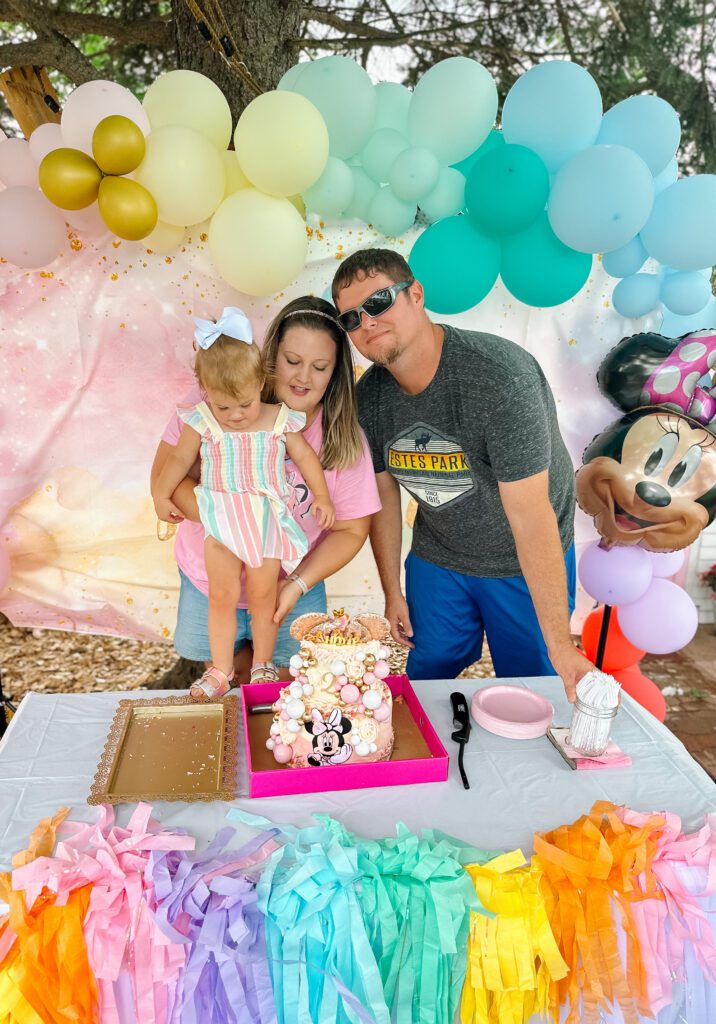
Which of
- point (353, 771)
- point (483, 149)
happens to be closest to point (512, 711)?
point (353, 771)

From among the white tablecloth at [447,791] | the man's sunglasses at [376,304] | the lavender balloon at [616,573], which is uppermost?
the man's sunglasses at [376,304]

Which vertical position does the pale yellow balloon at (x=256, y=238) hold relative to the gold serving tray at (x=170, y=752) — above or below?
above

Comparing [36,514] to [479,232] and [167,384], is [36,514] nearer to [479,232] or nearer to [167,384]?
[167,384]

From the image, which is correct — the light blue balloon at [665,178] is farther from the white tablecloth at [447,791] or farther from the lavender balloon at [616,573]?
the white tablecloth at [447,791]

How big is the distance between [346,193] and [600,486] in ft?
4.61

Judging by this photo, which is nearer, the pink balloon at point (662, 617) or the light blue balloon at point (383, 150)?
the light blue balloon at point (383, 150)

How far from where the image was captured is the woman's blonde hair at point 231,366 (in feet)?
5.46

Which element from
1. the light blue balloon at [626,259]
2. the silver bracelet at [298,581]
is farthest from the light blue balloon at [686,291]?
the silver bracelet at [298,581]

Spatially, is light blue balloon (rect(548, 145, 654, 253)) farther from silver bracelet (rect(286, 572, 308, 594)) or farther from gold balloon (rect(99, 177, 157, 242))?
silver bracelet (rect(286, 572, 308, 594))

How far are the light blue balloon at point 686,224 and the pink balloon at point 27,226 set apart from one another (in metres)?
2.11

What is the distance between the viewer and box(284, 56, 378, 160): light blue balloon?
2.23 meters

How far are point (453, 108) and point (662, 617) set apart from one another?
1962 mm

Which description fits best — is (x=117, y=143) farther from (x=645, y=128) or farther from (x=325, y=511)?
(x=645, y=128)

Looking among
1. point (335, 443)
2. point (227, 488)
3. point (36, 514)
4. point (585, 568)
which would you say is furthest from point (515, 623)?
point (36, 514)
